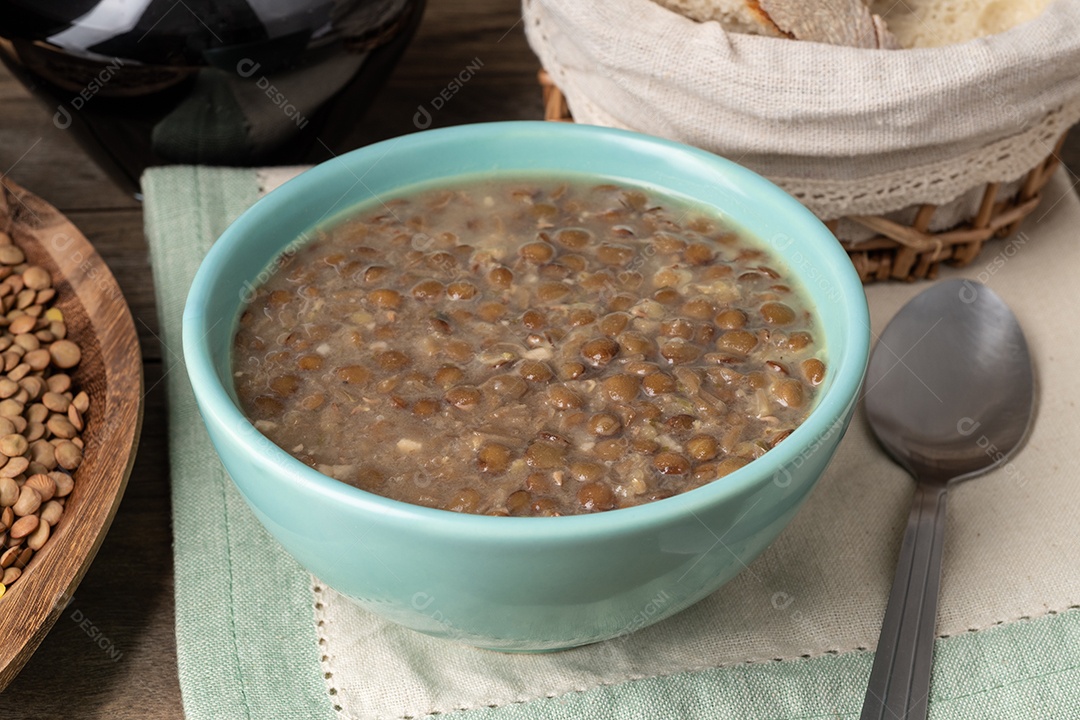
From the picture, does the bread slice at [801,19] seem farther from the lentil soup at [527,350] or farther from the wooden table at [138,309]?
the wooden table at [138,309]

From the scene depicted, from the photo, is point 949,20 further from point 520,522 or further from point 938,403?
point 520,522

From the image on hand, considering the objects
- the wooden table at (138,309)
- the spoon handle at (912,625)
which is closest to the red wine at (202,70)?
the wooden table at (138,309)

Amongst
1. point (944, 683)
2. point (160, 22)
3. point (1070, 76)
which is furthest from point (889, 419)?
point (160, 22)

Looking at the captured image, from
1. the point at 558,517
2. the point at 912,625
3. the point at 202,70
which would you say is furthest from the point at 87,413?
the point at 912,625

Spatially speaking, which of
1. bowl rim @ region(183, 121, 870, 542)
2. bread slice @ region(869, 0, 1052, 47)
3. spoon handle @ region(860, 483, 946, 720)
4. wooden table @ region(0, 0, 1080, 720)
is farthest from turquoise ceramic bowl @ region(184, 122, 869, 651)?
bread slice @ region(869, 0, 1052, 47)

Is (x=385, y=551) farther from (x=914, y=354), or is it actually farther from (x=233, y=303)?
(x=914, y=354)
